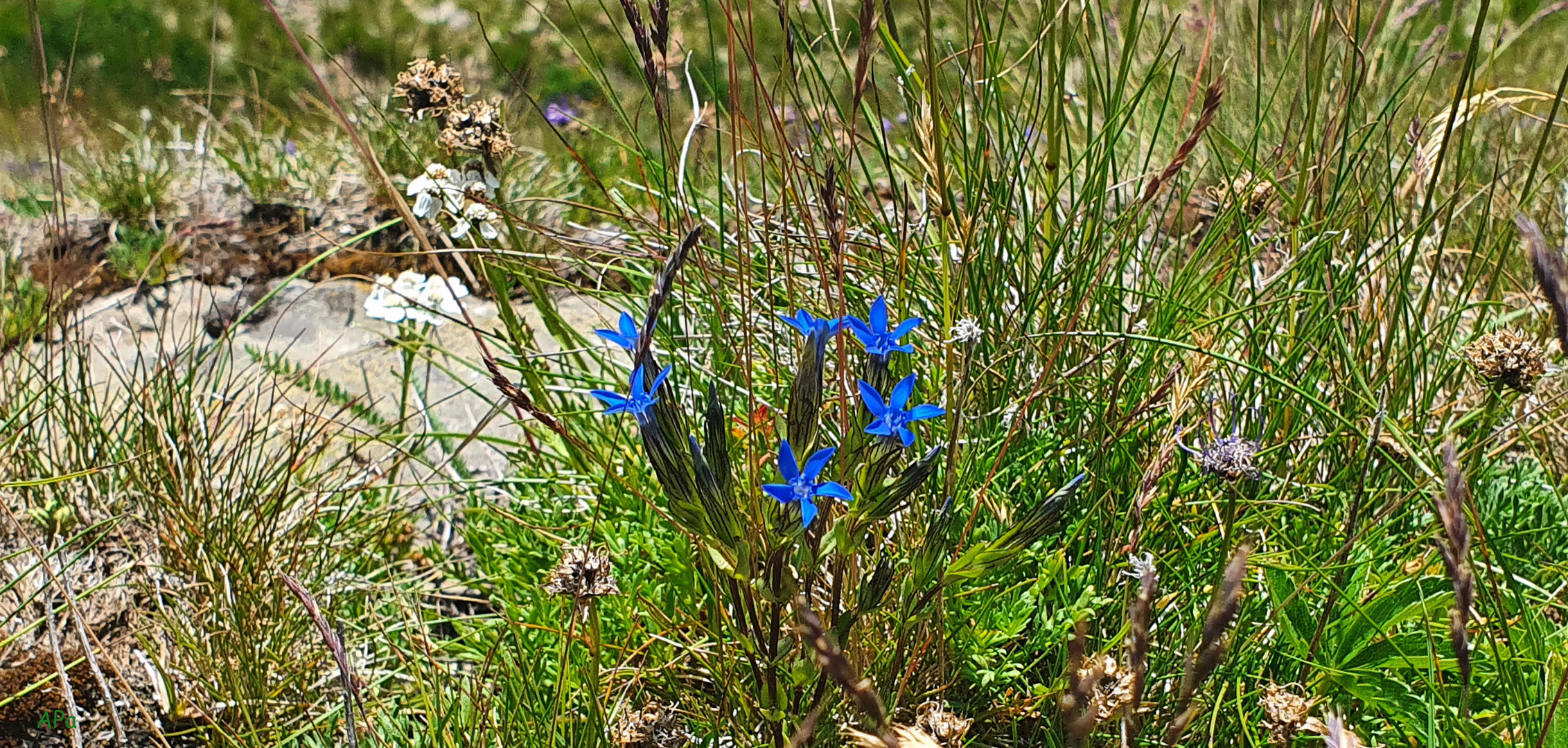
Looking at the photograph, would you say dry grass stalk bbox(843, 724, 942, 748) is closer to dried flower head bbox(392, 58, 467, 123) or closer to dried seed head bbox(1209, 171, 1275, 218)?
dried seed head bbox(1209, 171, 1275, 218)

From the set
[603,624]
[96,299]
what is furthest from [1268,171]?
[96,299]

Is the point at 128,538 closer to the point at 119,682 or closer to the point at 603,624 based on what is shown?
the point at 119,682

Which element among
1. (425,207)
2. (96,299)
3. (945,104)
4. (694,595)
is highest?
(96,299)

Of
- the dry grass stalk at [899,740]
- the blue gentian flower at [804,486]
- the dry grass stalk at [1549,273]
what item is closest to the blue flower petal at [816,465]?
the blue gentian flower at [804,486]

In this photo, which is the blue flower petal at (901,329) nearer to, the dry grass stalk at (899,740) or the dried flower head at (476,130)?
the dry grass stalk at (899,740)

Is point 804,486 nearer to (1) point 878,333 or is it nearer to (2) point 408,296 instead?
(1) point 878,333

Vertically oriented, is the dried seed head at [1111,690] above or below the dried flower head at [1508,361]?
below
